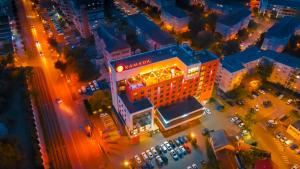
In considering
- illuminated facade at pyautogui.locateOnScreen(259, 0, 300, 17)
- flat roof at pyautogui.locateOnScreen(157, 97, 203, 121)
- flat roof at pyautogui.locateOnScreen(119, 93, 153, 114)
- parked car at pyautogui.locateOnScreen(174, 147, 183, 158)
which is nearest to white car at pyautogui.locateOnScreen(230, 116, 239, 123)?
flat roof at pyautogui.locateOnScreen(157, 97, 203, 121)

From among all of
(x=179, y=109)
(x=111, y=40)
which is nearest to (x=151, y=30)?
(x=111, y=40)

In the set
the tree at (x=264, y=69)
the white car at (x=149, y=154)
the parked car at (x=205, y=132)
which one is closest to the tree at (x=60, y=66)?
the white car at (x=149, y=154)

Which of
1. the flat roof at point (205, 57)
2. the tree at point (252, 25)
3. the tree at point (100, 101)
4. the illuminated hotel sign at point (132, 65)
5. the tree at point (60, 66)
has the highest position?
the illuminated hotel sign at point (132, 65)

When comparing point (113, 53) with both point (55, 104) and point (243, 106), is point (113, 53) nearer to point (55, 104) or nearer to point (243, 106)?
point (55, 104)

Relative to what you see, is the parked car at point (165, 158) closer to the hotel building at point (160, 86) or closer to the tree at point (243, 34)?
the hotel building at point (160, 86)

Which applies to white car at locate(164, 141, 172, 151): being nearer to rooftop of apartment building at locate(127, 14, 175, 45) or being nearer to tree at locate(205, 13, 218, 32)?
rooftop of apartment building at locate(127, 14, 175, 45)

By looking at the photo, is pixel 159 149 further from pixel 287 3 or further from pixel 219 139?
pixel 287 3
